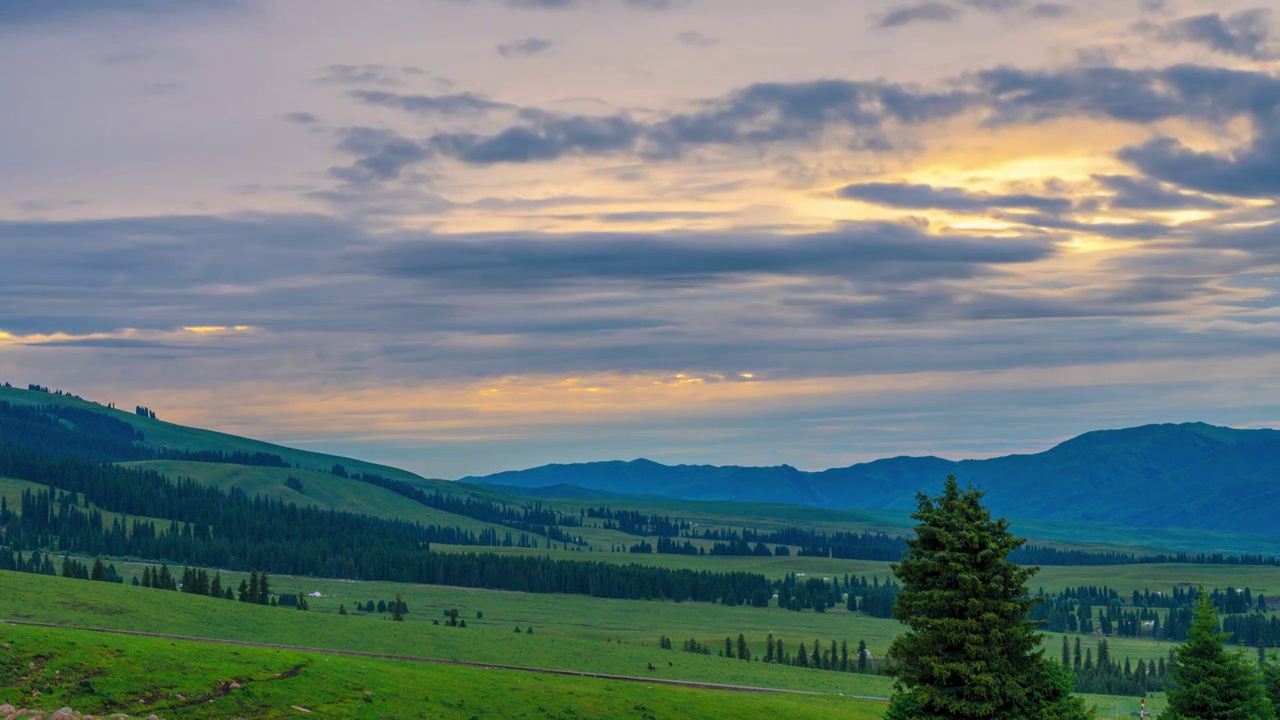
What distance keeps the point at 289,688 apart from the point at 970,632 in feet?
177

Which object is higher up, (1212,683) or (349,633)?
(1212,683)

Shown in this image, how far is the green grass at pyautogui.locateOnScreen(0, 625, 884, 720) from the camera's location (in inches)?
3223

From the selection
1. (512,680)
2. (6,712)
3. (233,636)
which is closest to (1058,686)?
(6,712)

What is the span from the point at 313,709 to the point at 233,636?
56.4 meters

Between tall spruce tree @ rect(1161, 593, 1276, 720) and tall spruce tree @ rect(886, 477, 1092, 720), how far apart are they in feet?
35.5

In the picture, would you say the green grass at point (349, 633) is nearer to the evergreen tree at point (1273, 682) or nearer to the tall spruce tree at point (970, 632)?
the evergreen tree at point (1273, 682)

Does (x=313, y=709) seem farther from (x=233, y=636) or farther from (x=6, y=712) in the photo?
(x=233, y=636)

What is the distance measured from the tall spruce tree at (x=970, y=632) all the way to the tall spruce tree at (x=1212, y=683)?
1082 centimetres

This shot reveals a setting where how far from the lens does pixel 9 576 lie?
5969 inches

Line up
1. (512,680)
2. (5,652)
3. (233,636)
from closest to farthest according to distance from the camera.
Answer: (5,652) → (512,680) → (233,636)

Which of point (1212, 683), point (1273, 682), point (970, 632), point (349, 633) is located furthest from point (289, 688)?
point (1273, 682)

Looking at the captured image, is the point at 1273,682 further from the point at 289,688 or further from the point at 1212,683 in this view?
the point at 289,688

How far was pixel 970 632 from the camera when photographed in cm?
6084

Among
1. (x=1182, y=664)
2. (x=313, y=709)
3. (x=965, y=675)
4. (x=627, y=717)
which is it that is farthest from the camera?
(x=627, y=717)
